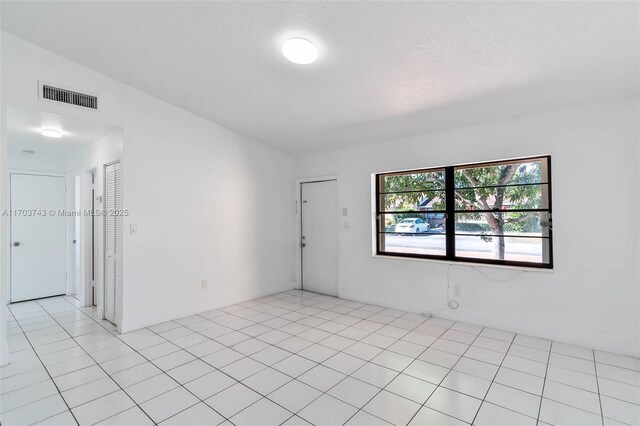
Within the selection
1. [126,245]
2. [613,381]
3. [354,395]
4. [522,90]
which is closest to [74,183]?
[126,245]

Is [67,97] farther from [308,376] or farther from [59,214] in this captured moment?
[308,376]

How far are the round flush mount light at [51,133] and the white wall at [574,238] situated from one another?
4.82 meters

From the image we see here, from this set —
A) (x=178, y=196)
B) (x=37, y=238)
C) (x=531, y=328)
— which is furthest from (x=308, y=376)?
(x=37, y=238)

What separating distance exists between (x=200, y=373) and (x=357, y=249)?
292 centimetres


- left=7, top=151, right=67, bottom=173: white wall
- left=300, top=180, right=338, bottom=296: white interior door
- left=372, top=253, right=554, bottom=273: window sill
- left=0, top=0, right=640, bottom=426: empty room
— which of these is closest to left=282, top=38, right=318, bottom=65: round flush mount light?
left=0, top=0, right=640, bottom=426: empty room

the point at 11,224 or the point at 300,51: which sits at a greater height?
the point at 300,51

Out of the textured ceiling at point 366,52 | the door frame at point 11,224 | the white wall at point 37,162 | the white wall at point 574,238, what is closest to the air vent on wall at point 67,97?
the textured ceiling at point 366,52

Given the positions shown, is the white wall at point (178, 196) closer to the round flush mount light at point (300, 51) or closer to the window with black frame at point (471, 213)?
the window with black frame at point (471, 213)

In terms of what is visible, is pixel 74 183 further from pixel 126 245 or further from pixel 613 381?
pixel 613 381

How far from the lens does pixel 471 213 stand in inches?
154

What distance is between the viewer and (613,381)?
8.22ft

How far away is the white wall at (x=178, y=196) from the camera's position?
10.8 ft

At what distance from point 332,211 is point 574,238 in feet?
10.7

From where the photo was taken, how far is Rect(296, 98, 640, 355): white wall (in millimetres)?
2963
